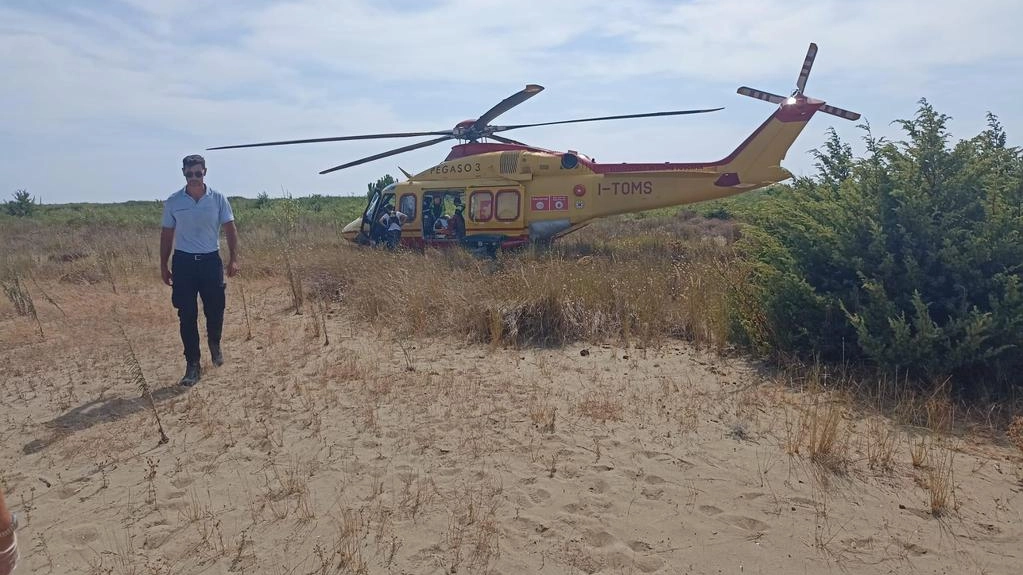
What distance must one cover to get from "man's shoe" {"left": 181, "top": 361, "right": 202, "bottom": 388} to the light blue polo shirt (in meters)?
1.01

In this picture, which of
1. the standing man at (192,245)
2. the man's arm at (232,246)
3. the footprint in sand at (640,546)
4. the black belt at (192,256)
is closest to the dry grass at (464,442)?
the footprint in sand at (640,546)

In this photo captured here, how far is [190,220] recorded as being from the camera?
601 centimetres

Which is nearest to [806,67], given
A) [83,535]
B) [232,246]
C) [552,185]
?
[552,185]

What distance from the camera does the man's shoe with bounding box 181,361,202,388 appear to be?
597cm

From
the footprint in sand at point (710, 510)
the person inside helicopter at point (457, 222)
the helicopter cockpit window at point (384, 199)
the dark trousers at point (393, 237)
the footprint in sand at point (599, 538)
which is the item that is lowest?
the footprint in sand at point (599, 538)

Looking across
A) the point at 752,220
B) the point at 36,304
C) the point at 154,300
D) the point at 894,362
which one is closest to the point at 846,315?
the point at 894,362

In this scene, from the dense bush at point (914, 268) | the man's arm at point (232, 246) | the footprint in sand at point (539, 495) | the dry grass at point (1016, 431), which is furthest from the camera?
the man's arm at point (232, 246)

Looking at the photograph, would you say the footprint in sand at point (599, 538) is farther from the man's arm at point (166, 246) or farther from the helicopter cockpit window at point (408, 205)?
the helicopter cockpit window at point (408, 205)

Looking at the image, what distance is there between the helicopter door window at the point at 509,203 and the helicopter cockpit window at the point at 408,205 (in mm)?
1841

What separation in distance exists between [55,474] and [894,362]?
20.0ft

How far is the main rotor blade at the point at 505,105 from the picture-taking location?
10.9 meters

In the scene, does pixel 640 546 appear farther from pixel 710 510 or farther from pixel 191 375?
pixel 191 375

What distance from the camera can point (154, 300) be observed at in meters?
10.2

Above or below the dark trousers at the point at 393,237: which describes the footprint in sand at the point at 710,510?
below
